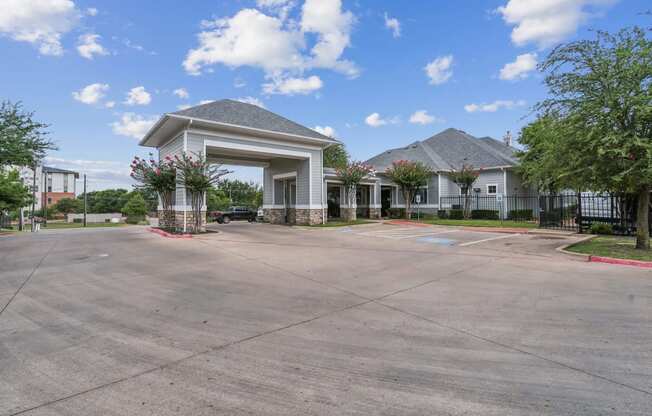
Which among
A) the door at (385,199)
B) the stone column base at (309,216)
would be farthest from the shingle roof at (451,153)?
the stone column base at (309,216)

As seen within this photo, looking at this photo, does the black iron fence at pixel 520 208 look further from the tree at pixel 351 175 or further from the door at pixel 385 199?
the tree at pixel 351 175

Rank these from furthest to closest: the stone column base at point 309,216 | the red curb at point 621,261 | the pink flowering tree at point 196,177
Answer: the stone column base at point 309,216, the pink flowering tree at point 196,177, the red curb at point 621,261

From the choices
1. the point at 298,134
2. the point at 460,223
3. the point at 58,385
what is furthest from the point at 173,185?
the point at 460,223

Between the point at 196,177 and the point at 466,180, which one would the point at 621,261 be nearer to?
the point at 196,177

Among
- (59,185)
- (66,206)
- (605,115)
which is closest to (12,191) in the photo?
(605,115)

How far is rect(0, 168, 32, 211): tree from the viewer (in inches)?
982

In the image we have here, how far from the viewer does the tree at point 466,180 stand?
81.3ft

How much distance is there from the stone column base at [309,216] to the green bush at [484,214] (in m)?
12.5

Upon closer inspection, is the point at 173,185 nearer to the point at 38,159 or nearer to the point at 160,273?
the point at 38,159

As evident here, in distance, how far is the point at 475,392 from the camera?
276cm

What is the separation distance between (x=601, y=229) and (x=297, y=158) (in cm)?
1640

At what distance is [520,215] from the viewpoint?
974 inches

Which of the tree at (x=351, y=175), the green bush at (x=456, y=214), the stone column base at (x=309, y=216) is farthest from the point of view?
the green bush at (x=456, y=214)

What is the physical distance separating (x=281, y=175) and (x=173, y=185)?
26.5ft
